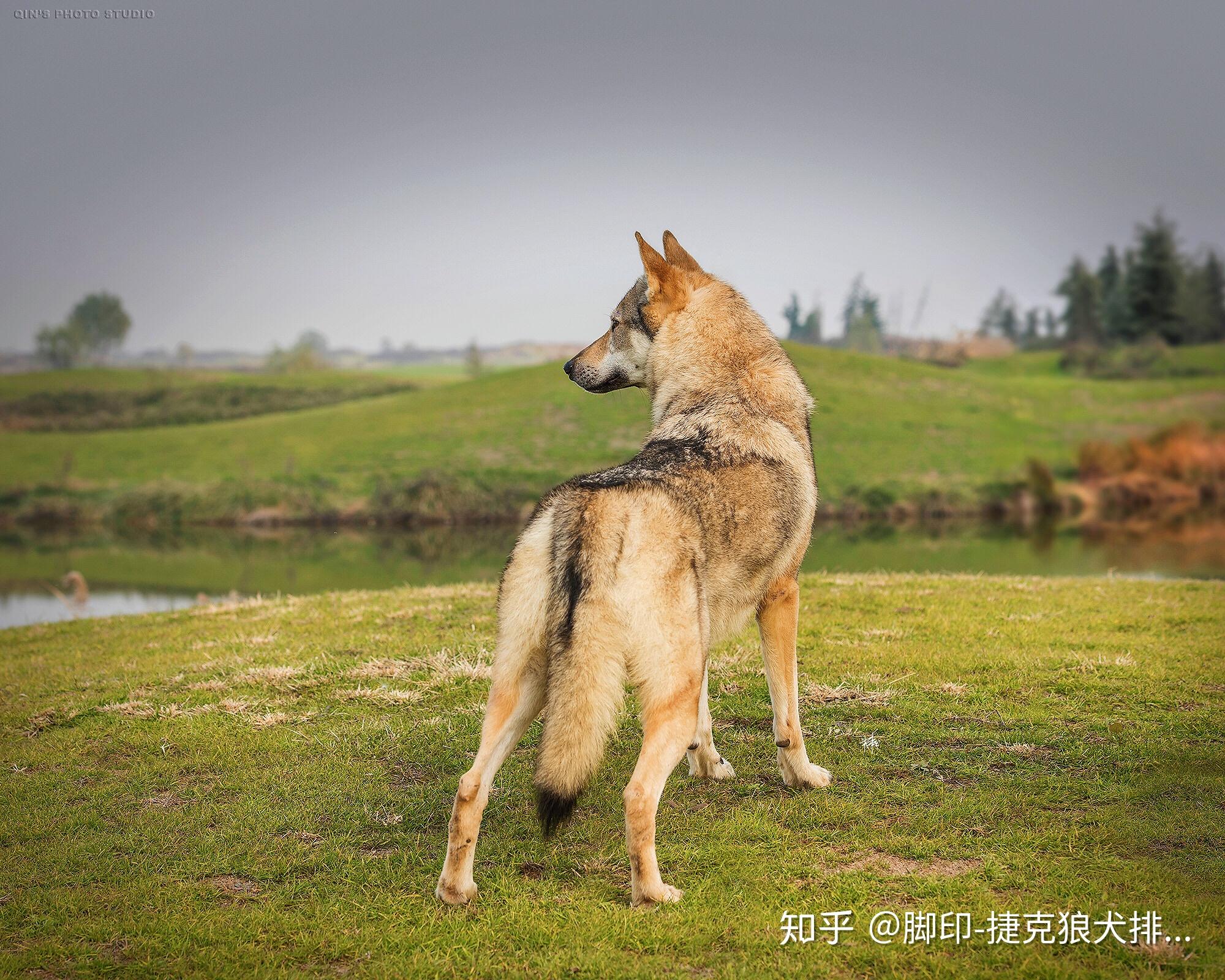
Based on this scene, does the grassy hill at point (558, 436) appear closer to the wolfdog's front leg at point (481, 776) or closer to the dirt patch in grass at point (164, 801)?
the dirt patch in grass at point (164, 801)

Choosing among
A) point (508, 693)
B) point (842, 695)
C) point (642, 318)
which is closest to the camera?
point (508, 693)

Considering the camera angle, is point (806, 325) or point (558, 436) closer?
point (558, 436)

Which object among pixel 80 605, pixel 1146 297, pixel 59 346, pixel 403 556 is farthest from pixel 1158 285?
pixel 59 346

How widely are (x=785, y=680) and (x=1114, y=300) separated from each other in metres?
91.6

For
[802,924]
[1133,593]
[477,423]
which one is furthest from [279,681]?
[477,423]

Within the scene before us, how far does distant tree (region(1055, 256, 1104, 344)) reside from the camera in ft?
285

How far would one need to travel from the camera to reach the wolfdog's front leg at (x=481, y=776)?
4.09 m

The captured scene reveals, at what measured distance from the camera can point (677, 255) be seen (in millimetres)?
5852

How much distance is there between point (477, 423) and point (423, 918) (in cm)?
4886

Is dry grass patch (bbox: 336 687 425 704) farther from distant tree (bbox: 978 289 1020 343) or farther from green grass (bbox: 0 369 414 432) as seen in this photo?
distant tree (bbox: 978 289 1020 343)

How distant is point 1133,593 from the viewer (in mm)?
11359

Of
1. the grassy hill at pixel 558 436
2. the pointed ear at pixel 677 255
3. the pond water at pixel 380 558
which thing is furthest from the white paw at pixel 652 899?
the grassy hill at pixel 558 436

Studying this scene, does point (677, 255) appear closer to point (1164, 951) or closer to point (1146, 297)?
point (1164, 951)

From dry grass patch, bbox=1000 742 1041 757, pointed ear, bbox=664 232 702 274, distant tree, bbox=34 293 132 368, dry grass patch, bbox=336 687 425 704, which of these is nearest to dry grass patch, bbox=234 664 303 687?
dry grass patch, bbox=336 687 425 704
